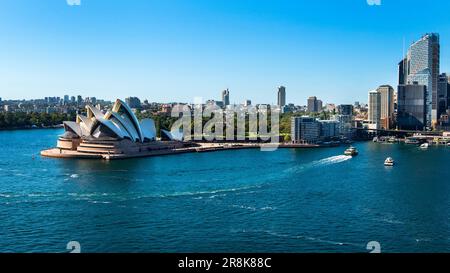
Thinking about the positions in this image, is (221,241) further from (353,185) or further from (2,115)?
(2,115)

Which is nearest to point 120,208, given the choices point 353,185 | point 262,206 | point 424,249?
point 262,206

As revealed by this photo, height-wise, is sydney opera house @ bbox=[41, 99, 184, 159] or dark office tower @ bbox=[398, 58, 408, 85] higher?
dark office tower @ bbox=[398, 58, 408, 85]

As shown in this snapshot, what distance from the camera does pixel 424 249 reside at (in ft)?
10.6

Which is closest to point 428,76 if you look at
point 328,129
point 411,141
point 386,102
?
point 386,102

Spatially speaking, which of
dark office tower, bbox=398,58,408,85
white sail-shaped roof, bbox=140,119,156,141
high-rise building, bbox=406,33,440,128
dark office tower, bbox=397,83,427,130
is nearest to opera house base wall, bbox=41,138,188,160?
white sail-shaped roof, bbox=140,119,156,141

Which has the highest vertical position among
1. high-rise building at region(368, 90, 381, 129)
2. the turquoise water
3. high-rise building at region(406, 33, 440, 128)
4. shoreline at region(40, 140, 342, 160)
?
high-rise building at region(406, 33, 440, 128)

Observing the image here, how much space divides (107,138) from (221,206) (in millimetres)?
5529

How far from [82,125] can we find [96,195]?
5.37m

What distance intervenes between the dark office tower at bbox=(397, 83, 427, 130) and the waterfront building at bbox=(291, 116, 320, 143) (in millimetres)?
6237

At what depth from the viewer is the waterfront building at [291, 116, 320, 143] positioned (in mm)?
12755

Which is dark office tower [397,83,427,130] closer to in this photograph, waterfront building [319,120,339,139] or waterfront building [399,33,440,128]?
waterfront building [399,33,440,128]

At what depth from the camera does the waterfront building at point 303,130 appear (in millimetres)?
12755

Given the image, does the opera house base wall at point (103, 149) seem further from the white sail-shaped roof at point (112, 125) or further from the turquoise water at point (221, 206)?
the turquoise water at point (221, 206)
